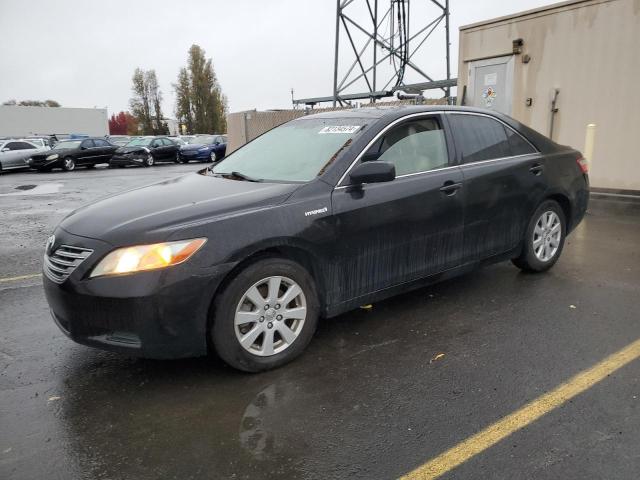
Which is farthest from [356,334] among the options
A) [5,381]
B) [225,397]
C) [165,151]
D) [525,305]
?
[165,151]

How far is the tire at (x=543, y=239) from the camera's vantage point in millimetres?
4973

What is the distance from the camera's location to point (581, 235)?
702 centimetres

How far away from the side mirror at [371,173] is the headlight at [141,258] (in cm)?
125

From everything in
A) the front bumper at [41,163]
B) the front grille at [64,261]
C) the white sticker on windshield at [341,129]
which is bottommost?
the front bumper at [41,163]

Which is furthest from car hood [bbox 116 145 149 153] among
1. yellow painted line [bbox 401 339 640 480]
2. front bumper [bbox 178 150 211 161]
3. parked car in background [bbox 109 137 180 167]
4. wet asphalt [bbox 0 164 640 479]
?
yellow painted line [bbox 401 339 640 480]

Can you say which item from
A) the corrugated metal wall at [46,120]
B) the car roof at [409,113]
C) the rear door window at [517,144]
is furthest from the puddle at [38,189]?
the corrugated metal wall at [46,120]

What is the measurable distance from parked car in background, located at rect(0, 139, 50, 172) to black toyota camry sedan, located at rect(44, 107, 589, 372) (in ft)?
69.4

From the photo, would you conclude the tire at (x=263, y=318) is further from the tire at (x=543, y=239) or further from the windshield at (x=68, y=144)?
the windshield at (x=68, y=144)

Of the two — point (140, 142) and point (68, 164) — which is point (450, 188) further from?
point (140, 142)

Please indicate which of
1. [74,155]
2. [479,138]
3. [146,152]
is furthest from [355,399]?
[146,152]

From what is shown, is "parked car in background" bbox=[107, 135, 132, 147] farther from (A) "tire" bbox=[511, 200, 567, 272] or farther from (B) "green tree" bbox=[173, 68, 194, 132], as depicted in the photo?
(A) "tire" bbox=[511, 200, 567, 272]

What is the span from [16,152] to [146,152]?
5.48 metres

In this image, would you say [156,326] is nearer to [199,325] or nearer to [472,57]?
[199,325]

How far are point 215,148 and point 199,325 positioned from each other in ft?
88.4
